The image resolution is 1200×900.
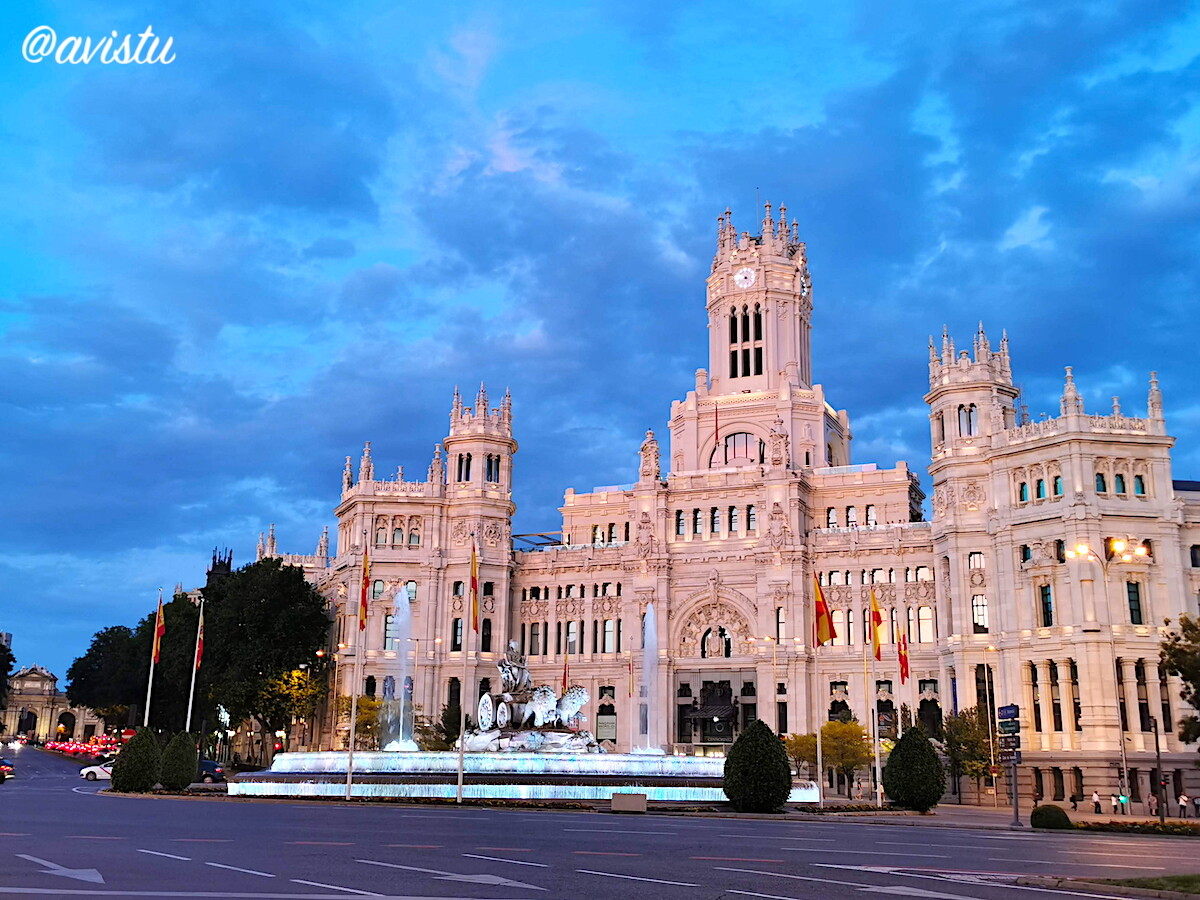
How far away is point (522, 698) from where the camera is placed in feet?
201

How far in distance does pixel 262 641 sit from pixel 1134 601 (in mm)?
72215

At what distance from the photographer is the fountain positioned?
52125 millimetres

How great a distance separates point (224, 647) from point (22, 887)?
314 ft

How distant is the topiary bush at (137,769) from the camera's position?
55.6m

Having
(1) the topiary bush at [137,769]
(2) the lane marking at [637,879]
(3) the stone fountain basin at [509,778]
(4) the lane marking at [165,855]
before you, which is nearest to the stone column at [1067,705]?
(3) the stone fountain basin at [509,778]

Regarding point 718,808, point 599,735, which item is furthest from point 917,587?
point 718,808

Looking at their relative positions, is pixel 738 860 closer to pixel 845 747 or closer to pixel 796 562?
pixel 845 747

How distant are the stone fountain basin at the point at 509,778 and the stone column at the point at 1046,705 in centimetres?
3381

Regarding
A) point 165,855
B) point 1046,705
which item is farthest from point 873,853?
point 1046,705

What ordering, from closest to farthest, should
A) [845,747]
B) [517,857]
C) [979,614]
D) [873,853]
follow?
1. [517,857]
2. [873,853]
3. [845,747]
4. [979,614]

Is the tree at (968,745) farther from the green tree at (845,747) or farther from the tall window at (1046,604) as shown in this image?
the tall window at (1046,604)

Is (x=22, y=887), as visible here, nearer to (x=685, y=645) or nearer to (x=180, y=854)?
(x=180, y=854)

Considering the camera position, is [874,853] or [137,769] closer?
[874,853]

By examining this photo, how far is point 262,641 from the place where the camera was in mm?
106875
